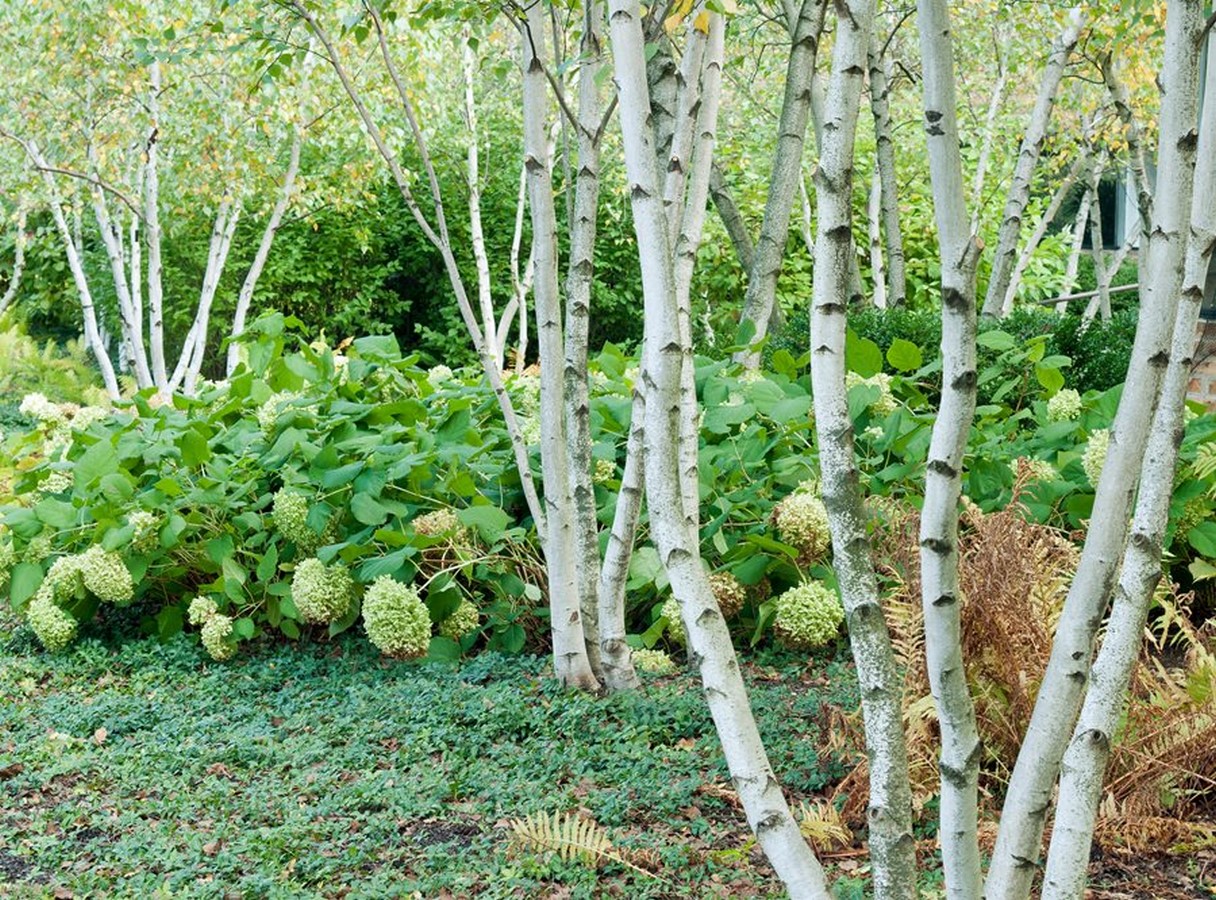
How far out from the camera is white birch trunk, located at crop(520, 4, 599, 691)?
11.2ft

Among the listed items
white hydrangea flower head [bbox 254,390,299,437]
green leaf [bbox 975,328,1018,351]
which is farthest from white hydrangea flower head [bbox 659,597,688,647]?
white hydrangea flower head [bbox 254,390,299,437]

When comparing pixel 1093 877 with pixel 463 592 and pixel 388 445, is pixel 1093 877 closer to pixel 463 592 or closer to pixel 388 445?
pixel 463 592

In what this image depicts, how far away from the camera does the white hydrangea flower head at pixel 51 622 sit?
4762mm

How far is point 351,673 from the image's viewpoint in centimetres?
431

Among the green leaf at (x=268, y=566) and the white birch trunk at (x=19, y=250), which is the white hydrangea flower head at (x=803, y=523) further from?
the white birch trunk at (x=19, y=250)

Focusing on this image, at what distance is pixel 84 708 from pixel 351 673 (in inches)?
32.6

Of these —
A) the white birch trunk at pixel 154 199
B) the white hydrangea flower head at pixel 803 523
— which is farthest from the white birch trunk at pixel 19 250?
the white hydrangea flower head at pixel 803 523

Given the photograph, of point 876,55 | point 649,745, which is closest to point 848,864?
point 649,745

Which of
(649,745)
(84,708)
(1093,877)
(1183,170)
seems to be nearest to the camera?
(1183,170)

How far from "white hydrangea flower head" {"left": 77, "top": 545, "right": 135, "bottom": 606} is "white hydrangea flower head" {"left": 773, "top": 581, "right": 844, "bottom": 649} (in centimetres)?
235

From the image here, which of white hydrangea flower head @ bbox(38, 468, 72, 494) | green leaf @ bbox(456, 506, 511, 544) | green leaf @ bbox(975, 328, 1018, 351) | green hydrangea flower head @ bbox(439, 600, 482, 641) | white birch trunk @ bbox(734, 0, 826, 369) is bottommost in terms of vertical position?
green hydrangea flower head @ bbox(439, 600, 482, 641)

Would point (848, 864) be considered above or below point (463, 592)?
below

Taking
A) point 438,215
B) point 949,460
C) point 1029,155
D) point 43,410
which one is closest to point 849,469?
point 949,460

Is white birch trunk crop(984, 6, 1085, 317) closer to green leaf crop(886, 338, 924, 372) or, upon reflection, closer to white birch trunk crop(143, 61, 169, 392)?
green leaf crop(886, 338, 924, 372)
